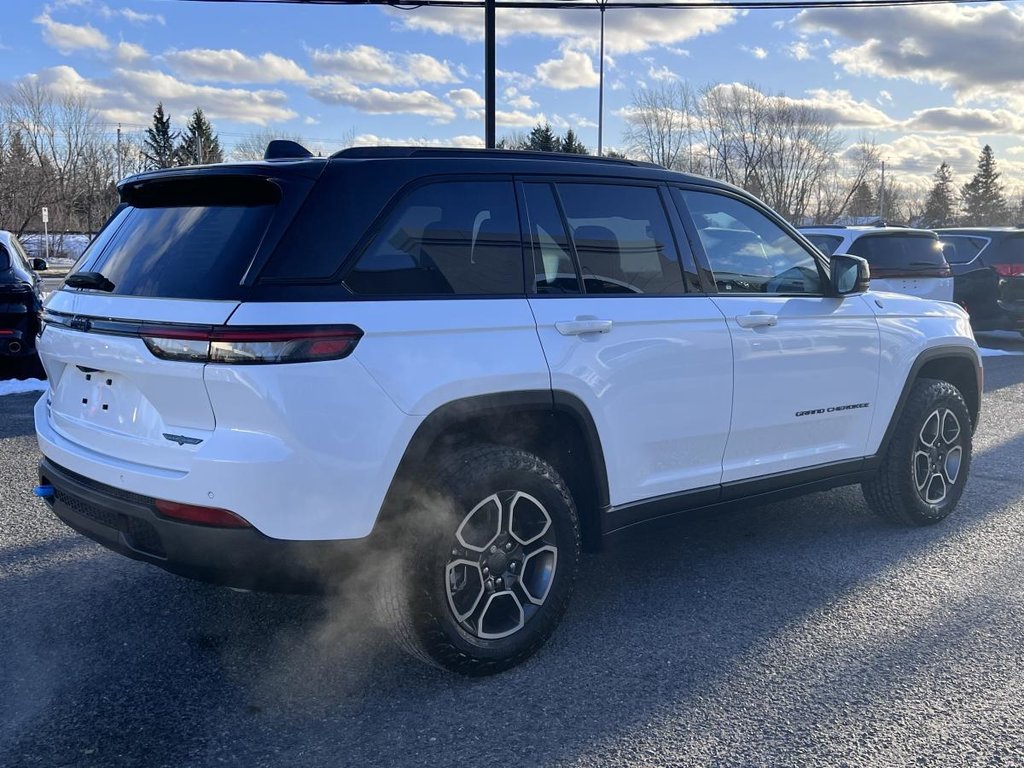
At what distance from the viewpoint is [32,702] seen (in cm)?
301

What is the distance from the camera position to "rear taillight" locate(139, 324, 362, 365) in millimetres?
2670

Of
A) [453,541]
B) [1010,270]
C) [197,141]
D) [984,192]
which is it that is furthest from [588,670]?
[984,192]

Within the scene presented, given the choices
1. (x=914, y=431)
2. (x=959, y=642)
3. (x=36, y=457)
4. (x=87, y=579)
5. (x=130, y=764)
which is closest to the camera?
(x=130, y=764)

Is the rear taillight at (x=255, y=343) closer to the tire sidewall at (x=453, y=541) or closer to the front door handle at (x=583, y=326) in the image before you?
the tire sidewall at (x=453, y=541)

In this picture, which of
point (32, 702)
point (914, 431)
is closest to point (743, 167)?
point (914, 431)

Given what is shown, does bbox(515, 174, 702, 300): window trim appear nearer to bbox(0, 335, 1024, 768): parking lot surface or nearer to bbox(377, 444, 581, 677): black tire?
bbox(377, 444, 581, 677): black tire

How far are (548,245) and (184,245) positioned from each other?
1.32 metres

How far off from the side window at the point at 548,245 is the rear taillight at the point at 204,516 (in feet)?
4.50

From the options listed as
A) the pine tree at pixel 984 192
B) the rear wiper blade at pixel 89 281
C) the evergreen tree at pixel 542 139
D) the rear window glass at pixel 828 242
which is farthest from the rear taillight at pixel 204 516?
the pine tree at pixel 984 192

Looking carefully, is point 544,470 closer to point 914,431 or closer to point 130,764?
point 130,764

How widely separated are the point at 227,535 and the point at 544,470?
3.72ft

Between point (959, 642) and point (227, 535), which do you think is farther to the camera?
point (959, 642)

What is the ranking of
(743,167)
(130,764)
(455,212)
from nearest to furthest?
(130,764)
(455,212)
(743,167)

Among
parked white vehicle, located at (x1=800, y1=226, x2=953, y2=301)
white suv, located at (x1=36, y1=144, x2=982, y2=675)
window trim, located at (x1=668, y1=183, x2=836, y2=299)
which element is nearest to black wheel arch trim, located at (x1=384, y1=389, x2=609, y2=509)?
white suv, located at (x1=36, y1=144, x2=982, y2=675)
